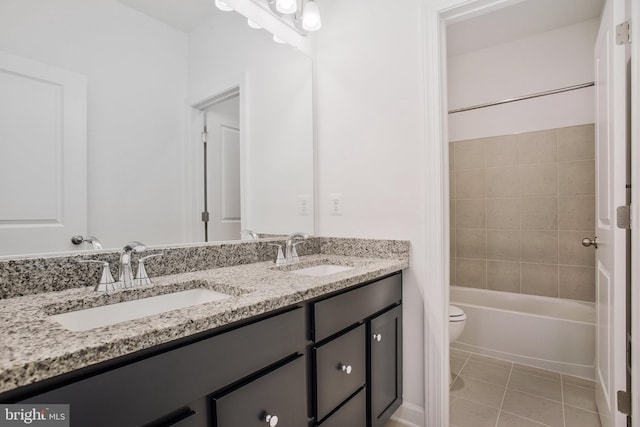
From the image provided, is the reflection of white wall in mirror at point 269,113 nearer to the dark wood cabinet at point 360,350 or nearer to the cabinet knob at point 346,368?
the dark wood cabinet at point 360,350

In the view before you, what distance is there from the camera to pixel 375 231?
1751 mm

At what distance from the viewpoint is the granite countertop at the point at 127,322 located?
0.54 m

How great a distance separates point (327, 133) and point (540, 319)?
1914 millimetres

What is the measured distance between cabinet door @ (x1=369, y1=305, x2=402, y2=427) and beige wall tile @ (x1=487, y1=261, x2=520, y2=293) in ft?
5.42

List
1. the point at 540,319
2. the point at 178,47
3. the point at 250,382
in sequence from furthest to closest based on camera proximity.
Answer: the point at 540,319 → the point at 178,47 → the point at 250,382

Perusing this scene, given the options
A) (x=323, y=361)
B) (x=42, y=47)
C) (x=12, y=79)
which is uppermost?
(x=42, y=47)

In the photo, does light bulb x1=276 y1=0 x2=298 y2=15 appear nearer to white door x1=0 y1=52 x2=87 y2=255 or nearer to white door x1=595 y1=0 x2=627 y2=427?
white door x1=0 y1=52 x2=87 y2=255

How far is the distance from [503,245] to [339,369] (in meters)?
2.23

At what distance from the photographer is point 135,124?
1.21 meters

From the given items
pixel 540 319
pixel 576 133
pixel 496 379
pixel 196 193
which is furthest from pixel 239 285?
pixel 576 133

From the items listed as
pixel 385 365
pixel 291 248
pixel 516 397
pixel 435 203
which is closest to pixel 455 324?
pixel 516 397

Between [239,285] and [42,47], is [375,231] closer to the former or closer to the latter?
[239,285]

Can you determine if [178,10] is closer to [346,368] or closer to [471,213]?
[346,368]
